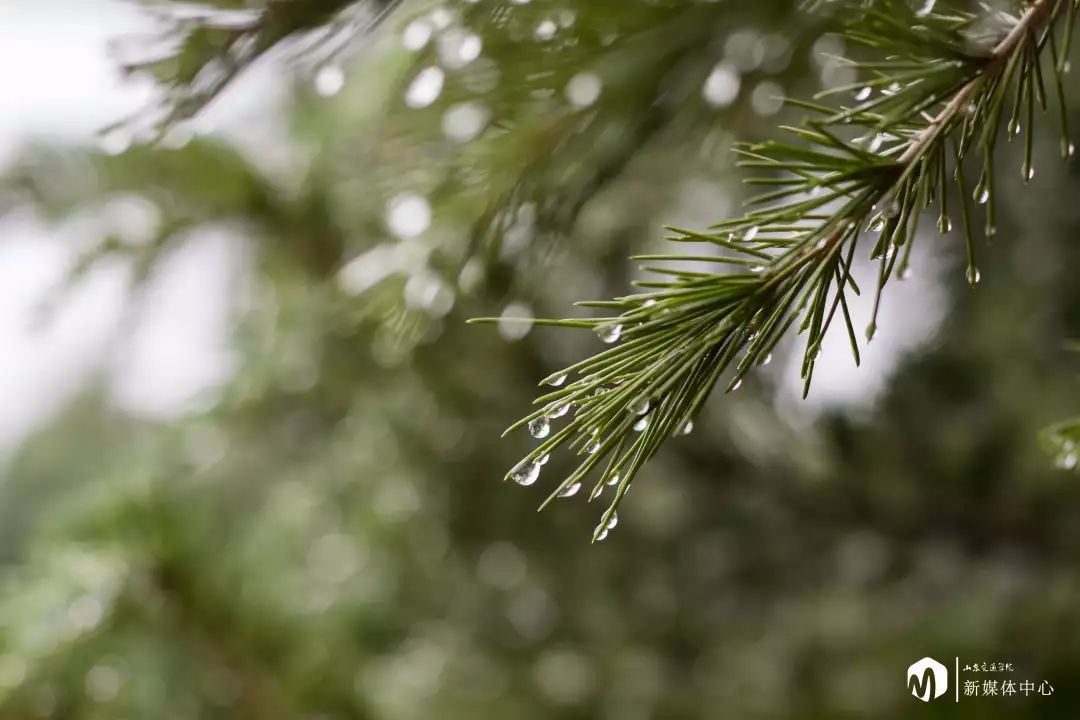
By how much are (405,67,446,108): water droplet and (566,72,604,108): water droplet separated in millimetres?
57

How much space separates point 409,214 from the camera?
1.48 feet

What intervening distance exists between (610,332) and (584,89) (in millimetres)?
175

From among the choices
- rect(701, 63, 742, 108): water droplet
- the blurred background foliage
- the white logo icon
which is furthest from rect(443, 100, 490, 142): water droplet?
the white logo icon

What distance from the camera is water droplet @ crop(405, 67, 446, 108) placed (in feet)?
1.22

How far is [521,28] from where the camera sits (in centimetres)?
34

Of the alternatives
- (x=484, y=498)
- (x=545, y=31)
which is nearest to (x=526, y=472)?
(x=545, y=31)

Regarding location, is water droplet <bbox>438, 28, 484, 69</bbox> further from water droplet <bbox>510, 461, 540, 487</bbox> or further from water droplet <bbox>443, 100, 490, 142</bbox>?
water droplet <bbox>510, 461, 540, 487</bbox>

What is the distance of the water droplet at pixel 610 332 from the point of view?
0.79 ft

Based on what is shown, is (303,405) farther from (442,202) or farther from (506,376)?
(442,202)

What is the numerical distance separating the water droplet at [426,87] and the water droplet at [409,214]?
0.06 m

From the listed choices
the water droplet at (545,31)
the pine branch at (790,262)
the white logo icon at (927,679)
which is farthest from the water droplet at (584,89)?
the white logo icon at (927,679)

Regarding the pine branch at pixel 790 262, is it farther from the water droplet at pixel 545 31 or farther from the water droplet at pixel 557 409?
the water droplet at pixel 545 31

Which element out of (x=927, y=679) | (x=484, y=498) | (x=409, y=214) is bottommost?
(x=927, y=679)

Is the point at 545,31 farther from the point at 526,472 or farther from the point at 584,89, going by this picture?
the point at 526,472
